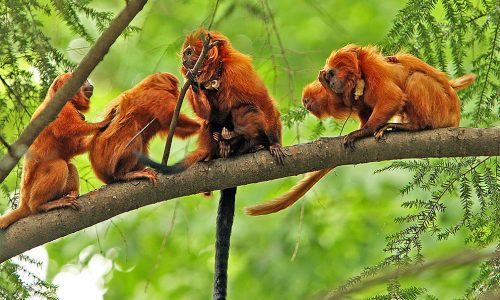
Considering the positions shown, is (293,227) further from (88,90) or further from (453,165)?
(453,165)

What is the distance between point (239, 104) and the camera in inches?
215

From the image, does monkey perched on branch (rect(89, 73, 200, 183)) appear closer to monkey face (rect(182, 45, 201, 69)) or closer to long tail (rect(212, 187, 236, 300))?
monkey face (rect(182, 45, 201, 69))

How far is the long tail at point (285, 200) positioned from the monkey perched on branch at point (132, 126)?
35.2 inches

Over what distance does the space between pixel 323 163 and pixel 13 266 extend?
2.04 metres

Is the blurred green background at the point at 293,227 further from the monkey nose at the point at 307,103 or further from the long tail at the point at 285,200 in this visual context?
the long tail at the point at 285,200

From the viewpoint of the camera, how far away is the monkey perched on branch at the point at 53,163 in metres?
5.19

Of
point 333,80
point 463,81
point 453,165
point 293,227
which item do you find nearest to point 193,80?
point 333,80

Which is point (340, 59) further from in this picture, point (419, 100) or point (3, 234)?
point (3, 234)

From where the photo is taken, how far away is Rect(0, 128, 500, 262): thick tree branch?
452 cm

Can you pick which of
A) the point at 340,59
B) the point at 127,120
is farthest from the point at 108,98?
the point at 340,59

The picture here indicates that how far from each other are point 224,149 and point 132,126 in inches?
30.7

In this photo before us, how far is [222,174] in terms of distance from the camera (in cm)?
460

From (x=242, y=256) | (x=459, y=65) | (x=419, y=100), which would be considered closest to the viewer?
(x=419, y=100)

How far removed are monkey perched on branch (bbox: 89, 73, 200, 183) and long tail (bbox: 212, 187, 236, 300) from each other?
0.63 meters
